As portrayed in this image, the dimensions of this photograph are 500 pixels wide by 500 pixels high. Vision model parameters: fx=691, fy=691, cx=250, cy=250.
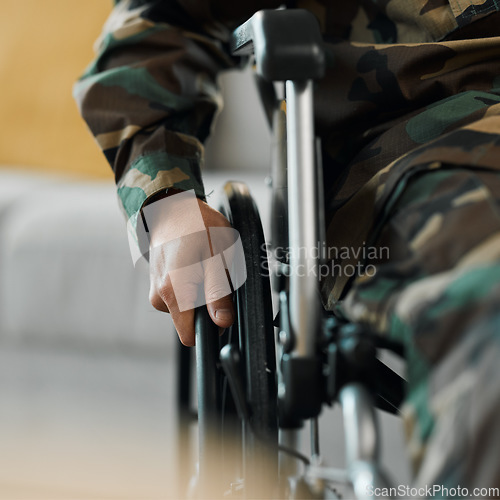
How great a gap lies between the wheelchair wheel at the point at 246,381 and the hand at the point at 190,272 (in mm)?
10

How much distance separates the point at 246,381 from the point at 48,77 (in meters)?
1.40

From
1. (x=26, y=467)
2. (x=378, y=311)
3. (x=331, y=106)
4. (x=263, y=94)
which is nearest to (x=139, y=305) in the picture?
(x=26, y=467)

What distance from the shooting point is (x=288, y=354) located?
1.34 ft

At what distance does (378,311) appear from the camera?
35 cm

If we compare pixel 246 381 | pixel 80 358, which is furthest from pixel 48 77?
pixel 246 381

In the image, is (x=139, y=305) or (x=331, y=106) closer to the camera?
(x=331, y=106)

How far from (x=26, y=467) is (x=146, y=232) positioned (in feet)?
3.03

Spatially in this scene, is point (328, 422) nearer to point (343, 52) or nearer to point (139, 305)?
point (139, 305)

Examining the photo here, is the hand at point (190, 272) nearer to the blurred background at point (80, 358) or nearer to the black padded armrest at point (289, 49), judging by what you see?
the black padded armrest at point (289, 49)

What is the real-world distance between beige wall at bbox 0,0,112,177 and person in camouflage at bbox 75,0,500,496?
3.37 feet

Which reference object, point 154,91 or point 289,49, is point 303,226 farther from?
point 154,91

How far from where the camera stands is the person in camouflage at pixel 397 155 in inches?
11.8

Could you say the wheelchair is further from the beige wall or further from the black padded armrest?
the beige wall

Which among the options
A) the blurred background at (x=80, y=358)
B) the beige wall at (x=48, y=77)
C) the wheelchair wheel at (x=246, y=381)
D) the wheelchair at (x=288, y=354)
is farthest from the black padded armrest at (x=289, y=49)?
the beige wall at (x=48, y=77)
